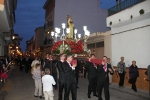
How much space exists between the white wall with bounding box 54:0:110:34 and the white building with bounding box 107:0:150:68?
1746cm

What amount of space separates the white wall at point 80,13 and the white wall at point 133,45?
17458 millimetres

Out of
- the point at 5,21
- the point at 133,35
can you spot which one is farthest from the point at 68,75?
the point at 5,21

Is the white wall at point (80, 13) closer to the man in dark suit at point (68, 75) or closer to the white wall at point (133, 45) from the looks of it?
the white wall at point (133, 45)

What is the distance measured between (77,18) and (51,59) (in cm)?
2239

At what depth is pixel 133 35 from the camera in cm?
1356

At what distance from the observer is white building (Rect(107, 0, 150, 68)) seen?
40.0 feet

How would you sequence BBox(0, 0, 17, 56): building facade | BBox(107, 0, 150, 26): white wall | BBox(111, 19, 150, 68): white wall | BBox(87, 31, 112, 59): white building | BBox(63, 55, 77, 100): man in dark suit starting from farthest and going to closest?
BBox(87, 31, 112, 59): white building
BBox(111, 19, 150, 68): white wall
BBox(107, 0, 150, 26): white wall
BBox(0, 0, 17, 56): building facade
BBox(63, 55, 77, 100): man in dark suit

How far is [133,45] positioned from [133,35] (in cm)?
67

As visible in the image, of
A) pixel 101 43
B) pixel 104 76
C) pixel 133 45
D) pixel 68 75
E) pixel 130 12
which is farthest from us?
pixel 101 43

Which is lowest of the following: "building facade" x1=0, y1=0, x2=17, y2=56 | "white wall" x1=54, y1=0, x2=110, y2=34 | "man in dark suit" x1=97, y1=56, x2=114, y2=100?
"man in dark suit" x1=97, y1=56, x2=114, y2=100

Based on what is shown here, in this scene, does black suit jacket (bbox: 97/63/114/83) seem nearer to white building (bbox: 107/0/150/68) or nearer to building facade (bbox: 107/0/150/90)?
building facade (bbox: 107/0/150/90)

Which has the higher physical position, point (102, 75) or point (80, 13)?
point (80, 13)

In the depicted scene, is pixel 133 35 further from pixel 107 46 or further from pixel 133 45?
pixel 107 46

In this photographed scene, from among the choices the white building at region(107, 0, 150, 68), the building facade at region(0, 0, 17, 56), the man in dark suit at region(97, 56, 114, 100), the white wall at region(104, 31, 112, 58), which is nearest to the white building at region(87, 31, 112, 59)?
the white wall at region(104, 31, 112, 58)
